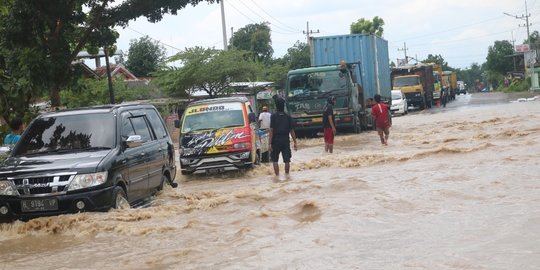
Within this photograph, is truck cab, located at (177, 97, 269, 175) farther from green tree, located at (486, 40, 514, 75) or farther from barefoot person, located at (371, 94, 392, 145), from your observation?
green tree, located at (486, 40, 514, 75)

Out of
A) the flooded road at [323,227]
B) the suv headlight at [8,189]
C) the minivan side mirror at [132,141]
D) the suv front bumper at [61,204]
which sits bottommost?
A: the flooded road at [323,227]

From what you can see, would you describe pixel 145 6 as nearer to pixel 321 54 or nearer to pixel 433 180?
pixel 433 180

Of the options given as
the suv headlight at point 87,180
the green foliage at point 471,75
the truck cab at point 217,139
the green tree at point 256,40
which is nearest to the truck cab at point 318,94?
the truck cab at point 217,139

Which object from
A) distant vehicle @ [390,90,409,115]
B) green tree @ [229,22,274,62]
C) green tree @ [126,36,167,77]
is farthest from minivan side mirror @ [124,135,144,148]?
green tree @ [229,22,274,62]

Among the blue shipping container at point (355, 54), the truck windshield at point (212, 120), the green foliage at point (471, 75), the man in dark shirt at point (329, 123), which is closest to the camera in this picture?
the truck windshield at point (212, 120)

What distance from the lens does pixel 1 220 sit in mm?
8523

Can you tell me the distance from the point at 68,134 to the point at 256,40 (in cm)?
5809

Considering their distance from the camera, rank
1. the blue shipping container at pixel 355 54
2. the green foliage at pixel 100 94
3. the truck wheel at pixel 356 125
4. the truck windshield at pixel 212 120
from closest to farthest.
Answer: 1. the truck windshield at pixel 212 120
2. the truck wheel at pixel 356 125
3. the blue shipping container at pixel 355 54
4. the green foliage at pixel 100 94

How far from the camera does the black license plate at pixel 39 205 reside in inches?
328

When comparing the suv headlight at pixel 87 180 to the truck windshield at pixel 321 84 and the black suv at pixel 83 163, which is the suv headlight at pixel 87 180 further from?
the truck windshield at pixel 321 84

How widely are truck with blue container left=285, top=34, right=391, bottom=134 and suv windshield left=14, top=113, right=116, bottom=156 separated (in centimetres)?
1459

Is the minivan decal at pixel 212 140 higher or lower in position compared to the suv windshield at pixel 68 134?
lower

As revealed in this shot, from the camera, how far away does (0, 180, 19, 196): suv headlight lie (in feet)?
27.5

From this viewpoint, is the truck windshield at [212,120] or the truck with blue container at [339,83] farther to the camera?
the truck with blue container at [339,83]
